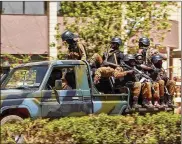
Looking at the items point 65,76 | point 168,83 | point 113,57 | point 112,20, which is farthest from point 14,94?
point 112,20

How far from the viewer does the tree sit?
15.8 metres

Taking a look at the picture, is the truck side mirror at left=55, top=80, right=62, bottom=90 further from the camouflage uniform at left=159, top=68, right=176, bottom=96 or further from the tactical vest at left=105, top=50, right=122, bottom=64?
the camouflage uniform at left=159, top=68, right=176, bottom=96

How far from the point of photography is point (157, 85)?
9016 millimetres

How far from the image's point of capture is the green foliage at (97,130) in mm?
6520

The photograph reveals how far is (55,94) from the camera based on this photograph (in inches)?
323

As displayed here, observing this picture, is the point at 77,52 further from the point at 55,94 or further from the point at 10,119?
the point at 10,119

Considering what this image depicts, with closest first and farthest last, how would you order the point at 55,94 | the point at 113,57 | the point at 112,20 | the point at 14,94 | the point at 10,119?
the point at 10,119 < the point at 14,94 < the point at 55,94 < the point at 113,57 < the point at 112,20

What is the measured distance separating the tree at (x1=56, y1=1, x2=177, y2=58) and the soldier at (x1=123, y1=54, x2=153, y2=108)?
650cm

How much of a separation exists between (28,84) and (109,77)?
142cm

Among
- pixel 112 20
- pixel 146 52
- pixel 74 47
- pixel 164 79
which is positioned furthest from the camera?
pixel 112 20

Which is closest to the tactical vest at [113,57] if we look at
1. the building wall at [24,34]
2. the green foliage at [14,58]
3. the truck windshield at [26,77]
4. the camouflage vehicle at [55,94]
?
the camouflage vehicle at [55,94]

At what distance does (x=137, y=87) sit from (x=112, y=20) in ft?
24.5

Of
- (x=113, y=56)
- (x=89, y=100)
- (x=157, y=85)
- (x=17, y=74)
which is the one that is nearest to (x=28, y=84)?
(x=17, y=74)

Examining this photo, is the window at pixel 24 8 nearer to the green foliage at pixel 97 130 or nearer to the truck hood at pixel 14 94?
the truck hood at pixel 14 94
